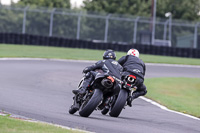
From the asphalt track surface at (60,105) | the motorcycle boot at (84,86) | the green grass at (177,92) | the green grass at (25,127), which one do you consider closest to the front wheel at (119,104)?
the asphalt track surface at (60,105)

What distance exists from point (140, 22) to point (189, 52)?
6.58m

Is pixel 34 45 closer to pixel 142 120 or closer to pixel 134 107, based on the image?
pixel 134 107

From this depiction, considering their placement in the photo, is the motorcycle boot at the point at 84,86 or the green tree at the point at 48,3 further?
the green tree at the point at 48,3

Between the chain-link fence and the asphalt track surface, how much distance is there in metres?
14.3

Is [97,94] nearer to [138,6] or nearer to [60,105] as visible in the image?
[60,105]

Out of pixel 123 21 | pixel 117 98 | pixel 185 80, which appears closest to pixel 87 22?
pixel 123 21

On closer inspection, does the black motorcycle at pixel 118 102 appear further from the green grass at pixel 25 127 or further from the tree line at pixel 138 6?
the tree line at pixel 138 6

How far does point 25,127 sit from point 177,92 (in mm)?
11482

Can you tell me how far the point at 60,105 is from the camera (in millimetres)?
11852

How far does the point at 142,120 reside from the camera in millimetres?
9727

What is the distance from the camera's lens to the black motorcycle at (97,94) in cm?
920

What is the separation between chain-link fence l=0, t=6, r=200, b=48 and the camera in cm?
3768

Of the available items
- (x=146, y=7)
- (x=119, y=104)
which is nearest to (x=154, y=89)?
(x=119, y=104)

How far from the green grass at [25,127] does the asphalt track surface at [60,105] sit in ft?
2.20
